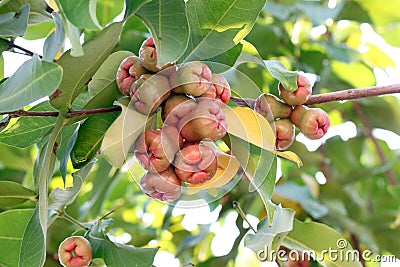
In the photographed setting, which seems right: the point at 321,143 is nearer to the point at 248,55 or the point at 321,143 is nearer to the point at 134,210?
the point at 134,210

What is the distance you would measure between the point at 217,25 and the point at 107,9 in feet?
2.18

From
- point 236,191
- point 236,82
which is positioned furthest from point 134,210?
point 236,82

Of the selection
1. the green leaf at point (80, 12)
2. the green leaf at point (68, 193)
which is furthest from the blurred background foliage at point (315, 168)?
the green leaf at point (80, 12)

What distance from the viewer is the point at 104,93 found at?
93 cm

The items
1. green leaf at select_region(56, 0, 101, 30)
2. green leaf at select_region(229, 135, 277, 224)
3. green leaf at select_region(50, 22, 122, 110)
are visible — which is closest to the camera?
green leaf at select_region(56, 0, 101, 30)

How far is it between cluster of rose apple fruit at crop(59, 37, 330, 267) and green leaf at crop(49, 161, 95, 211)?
11cm

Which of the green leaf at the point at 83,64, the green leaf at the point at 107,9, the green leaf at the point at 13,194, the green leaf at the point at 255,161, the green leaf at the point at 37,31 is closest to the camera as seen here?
the green leaf at the point at 83,64

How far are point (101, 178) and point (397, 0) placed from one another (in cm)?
102

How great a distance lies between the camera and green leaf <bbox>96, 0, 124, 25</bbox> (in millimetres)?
1551

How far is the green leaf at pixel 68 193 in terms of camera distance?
971 millimetres

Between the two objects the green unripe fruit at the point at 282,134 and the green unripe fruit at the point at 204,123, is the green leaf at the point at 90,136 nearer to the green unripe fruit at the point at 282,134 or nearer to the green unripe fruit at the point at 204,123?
the green unripe fruit at the point at 204,123

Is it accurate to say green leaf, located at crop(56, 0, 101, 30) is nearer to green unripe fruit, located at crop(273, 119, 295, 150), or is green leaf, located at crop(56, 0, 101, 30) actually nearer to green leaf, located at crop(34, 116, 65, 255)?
green leaf, located at crop(34, 116, 65, 255)

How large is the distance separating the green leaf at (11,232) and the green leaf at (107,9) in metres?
0.56

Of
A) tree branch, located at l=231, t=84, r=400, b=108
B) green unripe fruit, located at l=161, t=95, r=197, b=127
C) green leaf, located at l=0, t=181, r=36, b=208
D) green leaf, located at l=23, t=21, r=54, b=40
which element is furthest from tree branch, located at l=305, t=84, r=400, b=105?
green leaf, located at l=23, t=21, r=54, b=40
